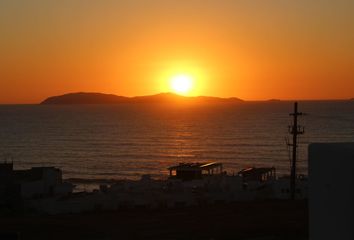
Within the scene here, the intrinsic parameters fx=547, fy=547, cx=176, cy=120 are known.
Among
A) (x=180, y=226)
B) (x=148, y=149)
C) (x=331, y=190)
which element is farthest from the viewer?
(x=148, y=149)

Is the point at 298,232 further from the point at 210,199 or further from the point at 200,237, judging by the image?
the point at 210,199

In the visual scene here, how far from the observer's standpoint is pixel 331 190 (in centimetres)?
471

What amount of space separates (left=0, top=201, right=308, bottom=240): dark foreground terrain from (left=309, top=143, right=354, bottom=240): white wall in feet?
26.9

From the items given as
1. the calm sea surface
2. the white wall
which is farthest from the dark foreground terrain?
the calm sea surface

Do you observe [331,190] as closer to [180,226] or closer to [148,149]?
[180,226]

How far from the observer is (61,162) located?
7638cm

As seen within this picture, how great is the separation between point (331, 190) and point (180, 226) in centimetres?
1175

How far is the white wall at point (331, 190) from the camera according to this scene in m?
4.52

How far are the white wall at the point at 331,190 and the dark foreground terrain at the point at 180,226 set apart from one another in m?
8.19

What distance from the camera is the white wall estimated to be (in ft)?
14.8

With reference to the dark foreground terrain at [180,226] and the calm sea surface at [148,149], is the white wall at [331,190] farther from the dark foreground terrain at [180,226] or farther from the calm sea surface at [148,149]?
the calm sea surface at [148,149]

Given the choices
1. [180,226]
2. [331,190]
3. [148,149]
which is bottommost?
[148,149]

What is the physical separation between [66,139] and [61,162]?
39125mm

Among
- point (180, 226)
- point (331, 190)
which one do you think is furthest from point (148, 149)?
point (331, 190)
